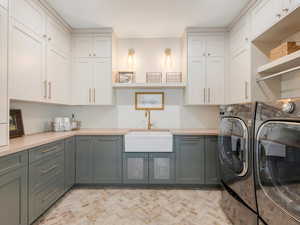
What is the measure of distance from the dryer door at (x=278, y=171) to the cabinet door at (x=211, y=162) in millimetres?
1369

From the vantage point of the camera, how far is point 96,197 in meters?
2.53

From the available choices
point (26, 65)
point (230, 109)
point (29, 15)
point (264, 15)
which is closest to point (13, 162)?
point (26, 65)

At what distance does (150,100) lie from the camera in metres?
3.40

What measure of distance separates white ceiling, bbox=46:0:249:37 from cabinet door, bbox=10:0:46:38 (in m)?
0.25

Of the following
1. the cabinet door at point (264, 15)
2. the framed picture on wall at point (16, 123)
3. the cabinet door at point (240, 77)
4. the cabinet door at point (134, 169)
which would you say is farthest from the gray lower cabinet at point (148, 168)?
the cabinet door at point (264, 15)

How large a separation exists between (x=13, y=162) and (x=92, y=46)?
2190 mm

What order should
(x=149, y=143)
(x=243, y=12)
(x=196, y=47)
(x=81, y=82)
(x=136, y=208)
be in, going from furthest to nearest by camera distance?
1. (x=81, y=82)
2. (x=196, y=47)
3. (x=149, y=143)
4. (x=243, y=12)
5. (x=136, y=208)

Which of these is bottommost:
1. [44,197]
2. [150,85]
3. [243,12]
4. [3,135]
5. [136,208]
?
[136,208]

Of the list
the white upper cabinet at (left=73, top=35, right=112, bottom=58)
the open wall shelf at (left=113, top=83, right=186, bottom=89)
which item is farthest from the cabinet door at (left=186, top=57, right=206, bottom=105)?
the white upper cabinet at (left=73, top=35, right=112, bottom=58)

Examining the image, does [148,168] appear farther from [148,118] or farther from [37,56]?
[37,56]

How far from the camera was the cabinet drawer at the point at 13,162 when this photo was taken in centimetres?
145

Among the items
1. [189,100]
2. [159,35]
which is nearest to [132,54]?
[159,35]

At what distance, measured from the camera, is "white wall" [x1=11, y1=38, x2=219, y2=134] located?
133 inches

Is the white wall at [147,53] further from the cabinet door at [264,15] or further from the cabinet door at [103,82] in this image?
the cabinet door at [264,15]
